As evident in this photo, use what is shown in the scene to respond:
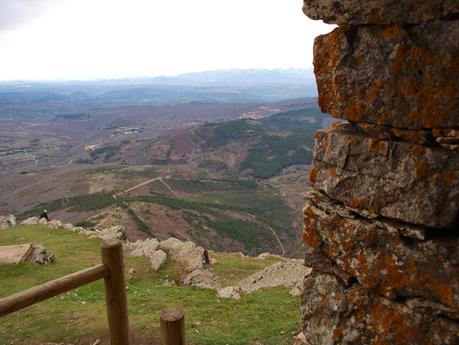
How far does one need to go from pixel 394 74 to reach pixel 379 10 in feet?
3.69

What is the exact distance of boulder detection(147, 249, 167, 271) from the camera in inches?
1093

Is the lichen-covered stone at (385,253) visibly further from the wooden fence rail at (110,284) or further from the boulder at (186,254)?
the boulder at (186,254)

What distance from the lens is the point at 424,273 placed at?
6824 millimetres

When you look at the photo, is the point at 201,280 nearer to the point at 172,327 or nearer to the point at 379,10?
the point at 172,327

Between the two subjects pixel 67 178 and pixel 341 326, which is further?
pixel 67 178

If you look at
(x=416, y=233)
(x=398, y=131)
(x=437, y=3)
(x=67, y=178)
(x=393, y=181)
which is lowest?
(x=67, y=178)

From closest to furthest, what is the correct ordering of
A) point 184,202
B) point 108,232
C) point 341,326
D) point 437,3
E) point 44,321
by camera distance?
point 437,3 → point 341,326 → point 44,321 → point 108,232 → point 184,202

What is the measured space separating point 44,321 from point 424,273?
16.9 metres

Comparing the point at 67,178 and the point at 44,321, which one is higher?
the point at 44,321

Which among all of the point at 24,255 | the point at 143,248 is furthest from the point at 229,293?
the point at 24,255

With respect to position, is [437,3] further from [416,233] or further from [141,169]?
[141,169]

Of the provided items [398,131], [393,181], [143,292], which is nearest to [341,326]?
[393,181]

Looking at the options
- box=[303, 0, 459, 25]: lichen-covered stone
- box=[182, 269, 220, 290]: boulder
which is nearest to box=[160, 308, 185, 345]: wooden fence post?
box=[303, 0, 459, 25]: lichen-covered stone

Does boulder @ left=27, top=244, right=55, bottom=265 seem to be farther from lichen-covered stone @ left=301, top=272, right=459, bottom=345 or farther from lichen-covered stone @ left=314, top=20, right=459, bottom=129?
lichen-covered stone @ left=314, top=20, right=459, bottom=129
